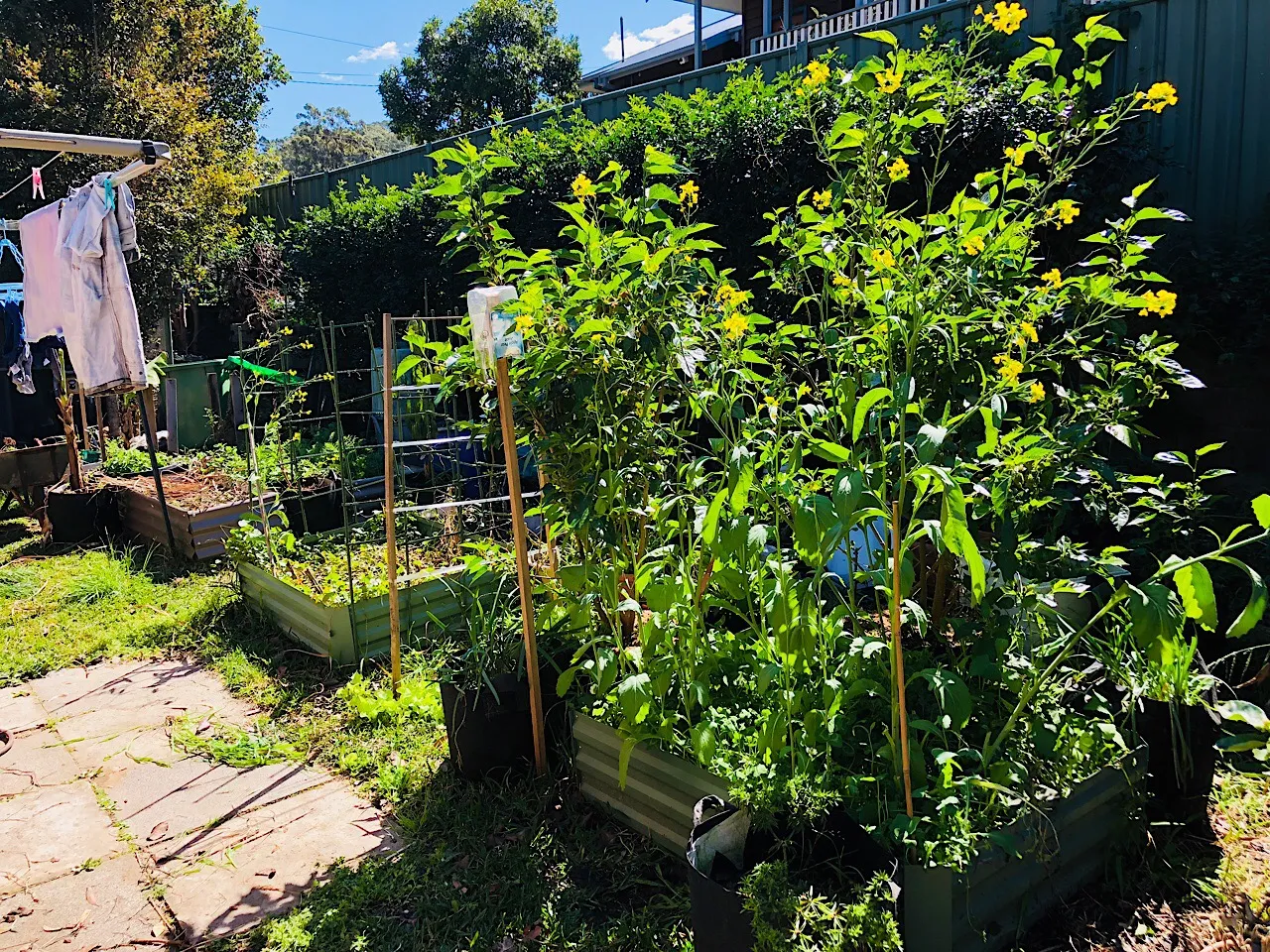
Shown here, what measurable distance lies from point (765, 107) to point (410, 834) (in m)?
4.21

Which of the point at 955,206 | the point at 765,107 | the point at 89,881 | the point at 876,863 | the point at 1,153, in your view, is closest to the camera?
the point at 876,863

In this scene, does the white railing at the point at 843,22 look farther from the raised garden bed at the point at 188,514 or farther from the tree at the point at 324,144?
the tree at the point at 324,144

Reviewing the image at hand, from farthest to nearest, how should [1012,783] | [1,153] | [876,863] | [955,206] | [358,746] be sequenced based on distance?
[1,153]
[358,746]
[955,206]
[1012,783]
[876,863]

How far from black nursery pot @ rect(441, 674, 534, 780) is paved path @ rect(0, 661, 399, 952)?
343 millimetres

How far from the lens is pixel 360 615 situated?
4.05 metres

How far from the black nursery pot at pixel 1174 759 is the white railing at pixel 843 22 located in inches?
406

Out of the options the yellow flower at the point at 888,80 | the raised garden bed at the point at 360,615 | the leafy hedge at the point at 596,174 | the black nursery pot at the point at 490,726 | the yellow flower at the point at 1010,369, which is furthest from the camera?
the leafy hedge at the point at 596,174

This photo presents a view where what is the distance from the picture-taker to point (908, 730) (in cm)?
220

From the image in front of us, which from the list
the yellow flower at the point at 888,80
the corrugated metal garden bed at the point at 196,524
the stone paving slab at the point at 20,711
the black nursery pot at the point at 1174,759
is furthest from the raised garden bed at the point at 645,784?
the corrugated metal garden bed at the point at 196,524

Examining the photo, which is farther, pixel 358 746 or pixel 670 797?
pixel 358 746

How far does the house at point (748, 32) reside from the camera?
12776 millimetres

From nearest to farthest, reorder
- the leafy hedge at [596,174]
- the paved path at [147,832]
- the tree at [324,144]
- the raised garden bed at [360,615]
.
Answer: the paved path at [147,832], the raised garden bed at [360,615], the leafy hedge at [596,174], the tree at [324,144]

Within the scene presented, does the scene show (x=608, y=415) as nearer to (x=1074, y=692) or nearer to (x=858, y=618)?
(x=858, y=618)

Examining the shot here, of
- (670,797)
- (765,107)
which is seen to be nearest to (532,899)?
(670,797)
